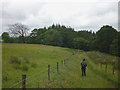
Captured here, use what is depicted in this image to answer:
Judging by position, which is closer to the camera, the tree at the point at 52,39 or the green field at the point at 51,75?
the green field at the point at 51,75

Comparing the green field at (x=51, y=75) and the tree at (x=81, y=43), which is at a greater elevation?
the tree at (x=81, y=43)

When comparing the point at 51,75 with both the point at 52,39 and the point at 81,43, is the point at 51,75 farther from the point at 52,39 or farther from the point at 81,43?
the point at 81,43

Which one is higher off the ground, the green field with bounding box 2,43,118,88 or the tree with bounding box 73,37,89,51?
the tree with bounding box 73,37,89,51

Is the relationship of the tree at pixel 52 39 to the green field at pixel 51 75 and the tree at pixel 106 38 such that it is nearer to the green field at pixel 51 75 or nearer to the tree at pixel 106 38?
the tree at pixel 106 38

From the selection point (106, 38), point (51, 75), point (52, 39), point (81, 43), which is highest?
point (52, 39)

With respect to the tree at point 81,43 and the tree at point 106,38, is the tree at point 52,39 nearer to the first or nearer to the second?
the tree at point 81,43

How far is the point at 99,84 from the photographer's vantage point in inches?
431

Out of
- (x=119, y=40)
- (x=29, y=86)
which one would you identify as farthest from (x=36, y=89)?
(x=119, y=40)

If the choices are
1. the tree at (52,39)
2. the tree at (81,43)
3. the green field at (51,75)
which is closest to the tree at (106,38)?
the tree at (81,43)

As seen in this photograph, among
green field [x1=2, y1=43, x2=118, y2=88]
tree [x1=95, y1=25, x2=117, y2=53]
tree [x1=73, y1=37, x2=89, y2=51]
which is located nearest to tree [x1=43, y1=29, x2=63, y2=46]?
tree [x1=73, y1=37, x2=89, y2=51]

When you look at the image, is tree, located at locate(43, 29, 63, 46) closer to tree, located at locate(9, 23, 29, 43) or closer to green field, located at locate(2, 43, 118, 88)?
tree, located at locate(9, 23, 29, 43)

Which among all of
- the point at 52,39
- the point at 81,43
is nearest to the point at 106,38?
the point at 81,43

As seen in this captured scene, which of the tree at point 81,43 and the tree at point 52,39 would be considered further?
the tree at point 81,43

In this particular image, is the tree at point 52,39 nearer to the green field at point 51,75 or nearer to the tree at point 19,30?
the tree at point 19,30
